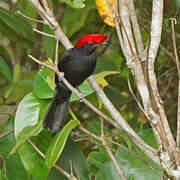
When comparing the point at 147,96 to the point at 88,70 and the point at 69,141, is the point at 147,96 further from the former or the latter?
the point at 88,70

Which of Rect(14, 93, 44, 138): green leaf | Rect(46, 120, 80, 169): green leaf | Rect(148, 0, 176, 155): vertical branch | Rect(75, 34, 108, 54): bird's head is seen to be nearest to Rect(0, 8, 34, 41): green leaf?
Rect(75, 34, 108, 54): bird's head

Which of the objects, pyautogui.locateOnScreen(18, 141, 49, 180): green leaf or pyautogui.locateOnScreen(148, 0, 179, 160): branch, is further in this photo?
pyautogui.locateOnScreen(18, 141, 49, 180): green leaf

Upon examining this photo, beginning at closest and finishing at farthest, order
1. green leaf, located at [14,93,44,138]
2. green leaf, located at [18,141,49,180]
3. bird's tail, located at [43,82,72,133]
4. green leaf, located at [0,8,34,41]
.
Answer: green leaf, located at [18,141,49,180], green leaf, located at [14,93,44,138], bird's tail, located at [43,82,72,133], green leaf, located at [0,8,34,41]

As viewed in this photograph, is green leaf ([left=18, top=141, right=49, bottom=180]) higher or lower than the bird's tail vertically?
lower

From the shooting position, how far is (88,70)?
2.69 meters

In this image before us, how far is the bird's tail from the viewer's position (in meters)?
2.18

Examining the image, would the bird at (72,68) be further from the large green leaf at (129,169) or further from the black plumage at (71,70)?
the large green leaf at (129,169)

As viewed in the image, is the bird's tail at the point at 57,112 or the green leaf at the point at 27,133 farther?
the bird's tail at the point at 57,112

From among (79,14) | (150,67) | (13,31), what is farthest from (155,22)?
(13,31)

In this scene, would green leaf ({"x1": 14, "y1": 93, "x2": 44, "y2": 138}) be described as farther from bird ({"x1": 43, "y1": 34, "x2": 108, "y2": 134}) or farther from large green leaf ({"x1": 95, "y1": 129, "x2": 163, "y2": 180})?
large green leaf ({"x1": 95, "y1": 129, "x2": 163, "y2": 180})

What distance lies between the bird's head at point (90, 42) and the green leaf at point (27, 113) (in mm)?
498

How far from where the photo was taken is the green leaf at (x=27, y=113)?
2.08m

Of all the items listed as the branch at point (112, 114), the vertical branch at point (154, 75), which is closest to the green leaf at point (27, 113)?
the branch at point (112, 114)

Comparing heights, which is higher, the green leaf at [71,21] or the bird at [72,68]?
the green leaf at [71,21]
